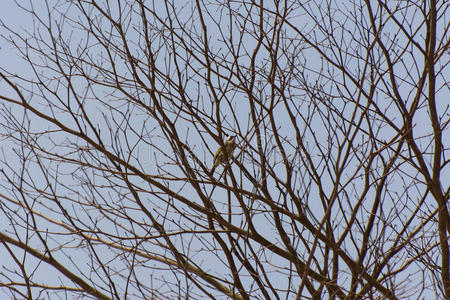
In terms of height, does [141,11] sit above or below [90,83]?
above

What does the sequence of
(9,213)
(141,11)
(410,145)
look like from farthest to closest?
(141,11) < (410,145) < (9,213)

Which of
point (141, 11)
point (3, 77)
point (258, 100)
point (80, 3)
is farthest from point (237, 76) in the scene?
point (3, 77)

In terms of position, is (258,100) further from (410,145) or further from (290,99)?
(410,145)

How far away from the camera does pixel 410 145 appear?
4047 millimetres

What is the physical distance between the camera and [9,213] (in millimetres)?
3670

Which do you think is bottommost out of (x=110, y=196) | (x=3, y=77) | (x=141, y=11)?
(x=110, y=196)

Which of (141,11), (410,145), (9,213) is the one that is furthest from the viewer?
(141,11)

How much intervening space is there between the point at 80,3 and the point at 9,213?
1657 mm

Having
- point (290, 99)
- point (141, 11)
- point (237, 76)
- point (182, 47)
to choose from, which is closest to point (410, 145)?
point (290, 99)

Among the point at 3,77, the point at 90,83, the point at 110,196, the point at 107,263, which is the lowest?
the point at 107,263

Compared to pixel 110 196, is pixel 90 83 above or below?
above

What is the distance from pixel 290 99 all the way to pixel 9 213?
2.08 metres

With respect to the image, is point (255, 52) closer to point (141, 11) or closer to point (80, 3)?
point (141, 11)

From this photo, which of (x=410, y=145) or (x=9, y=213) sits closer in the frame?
(x=9, y=213)
